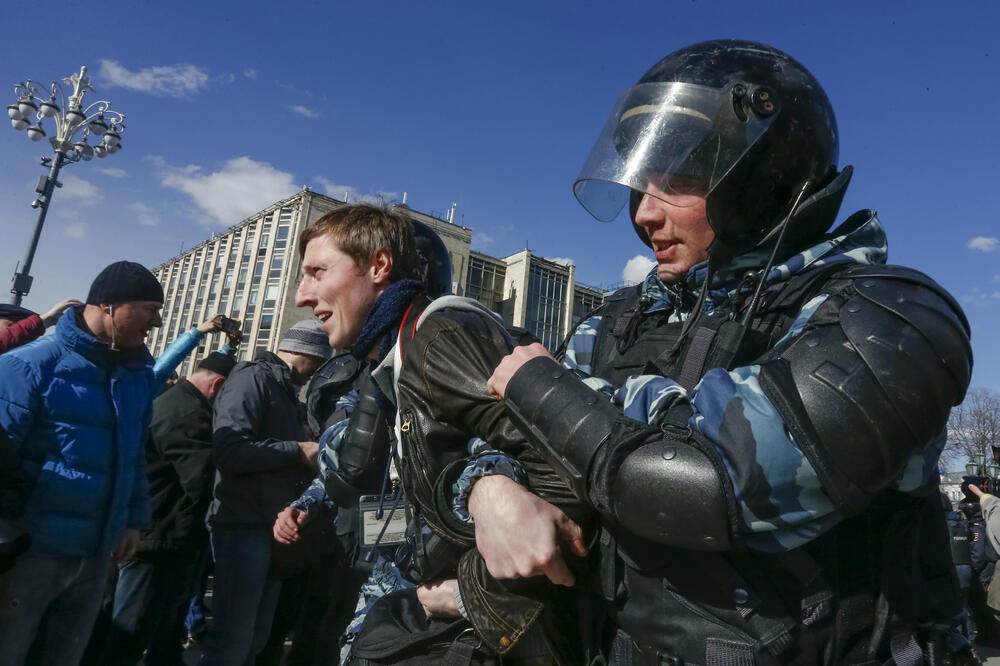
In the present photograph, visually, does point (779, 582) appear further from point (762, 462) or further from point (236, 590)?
point (236, 590)

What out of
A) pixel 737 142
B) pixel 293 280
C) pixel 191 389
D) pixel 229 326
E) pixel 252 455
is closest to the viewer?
pixel 737 142

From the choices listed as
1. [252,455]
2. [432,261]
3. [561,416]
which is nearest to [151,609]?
[252,455]

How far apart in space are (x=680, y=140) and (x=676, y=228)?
0.22 m

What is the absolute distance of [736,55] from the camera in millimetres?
1595

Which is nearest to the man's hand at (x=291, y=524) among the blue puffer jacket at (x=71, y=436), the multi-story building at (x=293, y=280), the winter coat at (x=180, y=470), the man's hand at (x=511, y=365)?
the blue puffer jacket at (x=71, y=436)

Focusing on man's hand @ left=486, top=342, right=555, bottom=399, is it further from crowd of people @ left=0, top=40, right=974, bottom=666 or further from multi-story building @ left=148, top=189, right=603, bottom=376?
multi-story building @ left=148, top=189, right=603, bottom=376

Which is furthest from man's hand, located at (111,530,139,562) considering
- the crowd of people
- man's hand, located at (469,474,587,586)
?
man's hand, located at (469,474,587,586)

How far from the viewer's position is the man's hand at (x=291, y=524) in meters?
2.98

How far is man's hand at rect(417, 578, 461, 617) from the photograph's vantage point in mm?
1691

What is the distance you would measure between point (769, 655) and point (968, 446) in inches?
1515

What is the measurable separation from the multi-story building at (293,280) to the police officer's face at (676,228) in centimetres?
3355

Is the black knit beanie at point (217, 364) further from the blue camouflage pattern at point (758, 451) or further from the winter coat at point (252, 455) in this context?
the blue camouflage pattern at point (758, 451)

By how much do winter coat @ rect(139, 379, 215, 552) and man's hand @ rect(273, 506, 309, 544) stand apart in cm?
101

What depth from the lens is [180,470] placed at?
12.2ft
